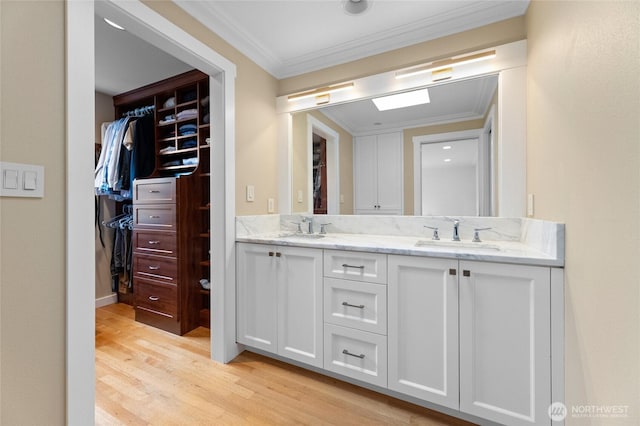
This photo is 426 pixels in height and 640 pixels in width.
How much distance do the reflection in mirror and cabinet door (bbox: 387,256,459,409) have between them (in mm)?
704

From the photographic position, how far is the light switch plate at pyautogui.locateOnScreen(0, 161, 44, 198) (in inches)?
36.9

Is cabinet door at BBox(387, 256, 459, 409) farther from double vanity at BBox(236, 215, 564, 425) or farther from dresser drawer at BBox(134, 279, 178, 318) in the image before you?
dresser drawer at BBox(134, 279, 178, 318)

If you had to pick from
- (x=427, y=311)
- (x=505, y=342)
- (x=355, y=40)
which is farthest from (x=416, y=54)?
(x=505, y=342)

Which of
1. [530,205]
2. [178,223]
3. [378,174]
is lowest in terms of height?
[178,223]

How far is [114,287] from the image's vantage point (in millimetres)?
3186

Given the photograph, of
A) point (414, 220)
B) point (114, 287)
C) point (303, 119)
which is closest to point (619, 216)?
point (414, 220)

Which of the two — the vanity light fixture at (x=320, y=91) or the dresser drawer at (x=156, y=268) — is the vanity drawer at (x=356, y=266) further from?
the dresser drawer at (x=156, y=268)

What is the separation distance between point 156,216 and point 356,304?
2000mm

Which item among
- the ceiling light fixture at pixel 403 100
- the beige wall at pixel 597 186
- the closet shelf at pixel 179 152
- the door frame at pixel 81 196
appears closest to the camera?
the beige wall at pixel 597 186

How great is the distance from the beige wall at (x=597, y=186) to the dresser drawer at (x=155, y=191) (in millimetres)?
2620

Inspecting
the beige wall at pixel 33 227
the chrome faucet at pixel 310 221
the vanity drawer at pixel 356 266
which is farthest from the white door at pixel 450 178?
the beige wall at pixel 33 227

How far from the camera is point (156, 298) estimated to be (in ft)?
8.11

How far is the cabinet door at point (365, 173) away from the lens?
2193mm

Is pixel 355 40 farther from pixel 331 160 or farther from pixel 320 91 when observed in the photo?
pixel 331 160
